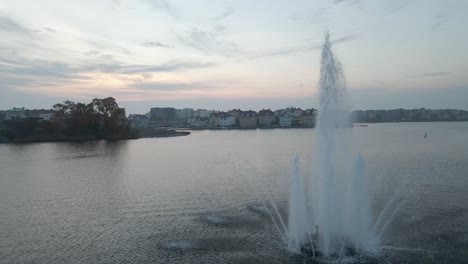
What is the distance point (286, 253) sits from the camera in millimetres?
18172

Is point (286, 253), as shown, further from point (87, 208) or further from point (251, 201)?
point (87, 208)

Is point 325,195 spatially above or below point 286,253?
above

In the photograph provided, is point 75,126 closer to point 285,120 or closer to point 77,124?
point 77,124

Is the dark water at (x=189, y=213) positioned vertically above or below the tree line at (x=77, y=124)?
below

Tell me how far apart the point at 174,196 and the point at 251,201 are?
6.64 meters

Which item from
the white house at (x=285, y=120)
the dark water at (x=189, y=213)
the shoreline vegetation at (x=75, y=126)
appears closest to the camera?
the dark water at (x=189, y=213)

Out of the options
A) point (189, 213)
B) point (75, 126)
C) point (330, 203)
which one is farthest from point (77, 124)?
point (330, 203)

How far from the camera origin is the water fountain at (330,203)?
61.1 ft

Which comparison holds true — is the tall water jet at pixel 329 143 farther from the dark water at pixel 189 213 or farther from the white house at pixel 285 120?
the white house at pixel 285 120

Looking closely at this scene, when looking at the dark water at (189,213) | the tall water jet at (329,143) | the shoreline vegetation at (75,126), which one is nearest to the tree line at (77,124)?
the shoreline vegetation at (75,126)

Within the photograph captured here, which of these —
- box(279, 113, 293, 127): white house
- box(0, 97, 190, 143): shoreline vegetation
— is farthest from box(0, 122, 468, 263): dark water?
box(279, 113, 293, 127): white house

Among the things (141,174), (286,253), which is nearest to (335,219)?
(286,253)

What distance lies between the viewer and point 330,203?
19547mm

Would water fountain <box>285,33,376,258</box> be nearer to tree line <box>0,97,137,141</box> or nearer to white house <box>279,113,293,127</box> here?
tree line <box>0,97,137,141</box>
